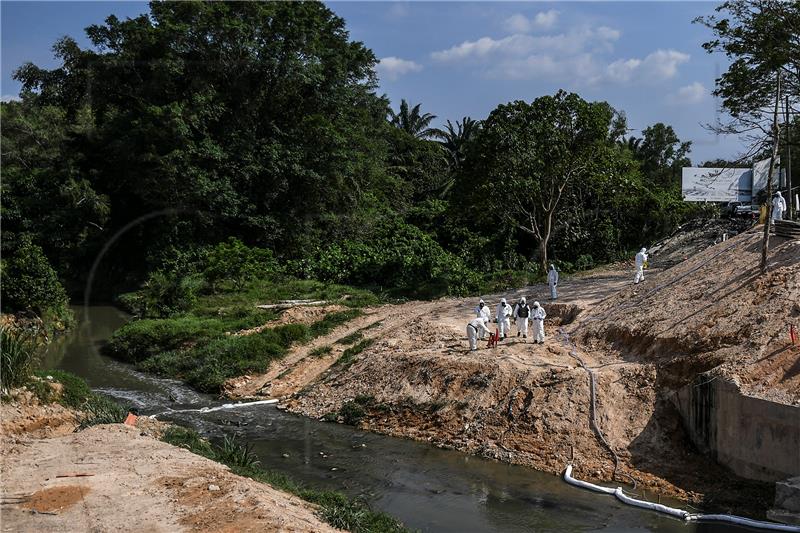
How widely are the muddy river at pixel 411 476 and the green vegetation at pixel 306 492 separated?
2.76 feet

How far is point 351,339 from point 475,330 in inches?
246

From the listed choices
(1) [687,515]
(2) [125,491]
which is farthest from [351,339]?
(2) [125,491]

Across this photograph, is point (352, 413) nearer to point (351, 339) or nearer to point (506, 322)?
point (506, 322)

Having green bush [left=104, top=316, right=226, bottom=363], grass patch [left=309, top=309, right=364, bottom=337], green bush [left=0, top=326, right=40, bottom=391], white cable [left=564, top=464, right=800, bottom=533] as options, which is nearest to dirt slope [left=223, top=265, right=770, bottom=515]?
white cable [left=564, top=464, right=800, bottom=533]

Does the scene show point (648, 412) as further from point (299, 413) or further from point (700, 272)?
point (299, 413)

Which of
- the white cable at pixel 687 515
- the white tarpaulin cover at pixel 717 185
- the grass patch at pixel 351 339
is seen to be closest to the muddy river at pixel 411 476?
the white cable at pixel 687 515

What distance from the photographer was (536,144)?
1233 inches

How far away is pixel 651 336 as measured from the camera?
19.3 m

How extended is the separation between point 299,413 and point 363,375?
216 centimetres

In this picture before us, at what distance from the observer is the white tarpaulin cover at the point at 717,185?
117 ft

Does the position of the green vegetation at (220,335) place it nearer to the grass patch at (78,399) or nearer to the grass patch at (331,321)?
the grass patch at (331,321)

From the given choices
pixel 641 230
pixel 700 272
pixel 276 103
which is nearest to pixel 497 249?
pixel 641 230

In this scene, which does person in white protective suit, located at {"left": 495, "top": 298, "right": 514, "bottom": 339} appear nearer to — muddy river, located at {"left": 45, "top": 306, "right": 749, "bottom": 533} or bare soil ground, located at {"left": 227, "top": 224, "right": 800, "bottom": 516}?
bare soil ground, located at {"left": 227, "top": 224, "right": 800, "bottom": 516}

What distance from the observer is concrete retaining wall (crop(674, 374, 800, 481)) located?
47.5 feet
